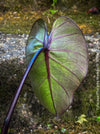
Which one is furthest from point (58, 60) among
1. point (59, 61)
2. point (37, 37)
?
point (37, 37)

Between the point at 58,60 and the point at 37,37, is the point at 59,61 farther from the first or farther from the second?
the point at 37,37

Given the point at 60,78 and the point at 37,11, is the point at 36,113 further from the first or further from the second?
the point at 37,11

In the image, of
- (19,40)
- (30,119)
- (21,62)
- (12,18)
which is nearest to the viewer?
(30,119)

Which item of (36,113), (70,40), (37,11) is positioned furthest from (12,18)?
(70,40)

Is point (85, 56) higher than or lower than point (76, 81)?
higher

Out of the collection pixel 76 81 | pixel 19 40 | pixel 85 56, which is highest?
pixel 19 40
